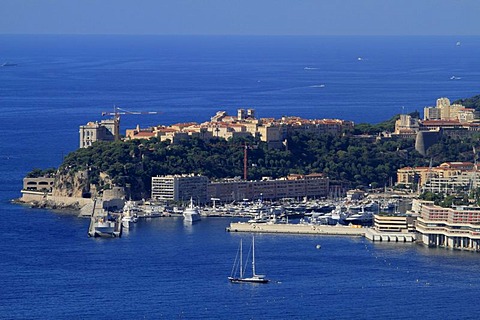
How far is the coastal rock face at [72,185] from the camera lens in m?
45.8

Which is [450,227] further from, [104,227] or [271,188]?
[271,188]

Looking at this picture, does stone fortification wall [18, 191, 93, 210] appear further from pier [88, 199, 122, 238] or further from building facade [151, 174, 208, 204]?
pier [88, 199, 122, 238]

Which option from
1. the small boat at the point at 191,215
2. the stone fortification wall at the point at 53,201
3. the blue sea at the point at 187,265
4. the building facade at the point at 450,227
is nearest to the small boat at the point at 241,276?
the blue sea at the point at 187,265

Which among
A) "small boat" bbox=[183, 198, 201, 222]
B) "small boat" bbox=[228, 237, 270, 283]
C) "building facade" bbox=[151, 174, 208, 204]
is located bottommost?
"small boat" bbox=[228, 237, 270, 283]

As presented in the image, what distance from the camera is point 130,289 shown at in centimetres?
3306

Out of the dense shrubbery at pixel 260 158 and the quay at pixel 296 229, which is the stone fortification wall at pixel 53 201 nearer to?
the dense shrubbery at pixel 260 158

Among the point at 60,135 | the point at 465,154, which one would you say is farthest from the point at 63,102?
the point at 465,154

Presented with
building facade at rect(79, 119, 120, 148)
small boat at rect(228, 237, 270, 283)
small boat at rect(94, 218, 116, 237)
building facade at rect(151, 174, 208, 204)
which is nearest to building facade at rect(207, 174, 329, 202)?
building facade at rect(151, 174, 208, 204)

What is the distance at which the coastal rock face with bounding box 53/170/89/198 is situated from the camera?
45.8 metres

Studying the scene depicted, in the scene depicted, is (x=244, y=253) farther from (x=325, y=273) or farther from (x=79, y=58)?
(x=79, y=58)

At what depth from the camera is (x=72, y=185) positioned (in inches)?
1809

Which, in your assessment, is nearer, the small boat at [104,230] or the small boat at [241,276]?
the small boat at [241,276]

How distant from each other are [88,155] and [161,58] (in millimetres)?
73339

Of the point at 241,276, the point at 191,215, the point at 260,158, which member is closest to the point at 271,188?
the point at 260,158
